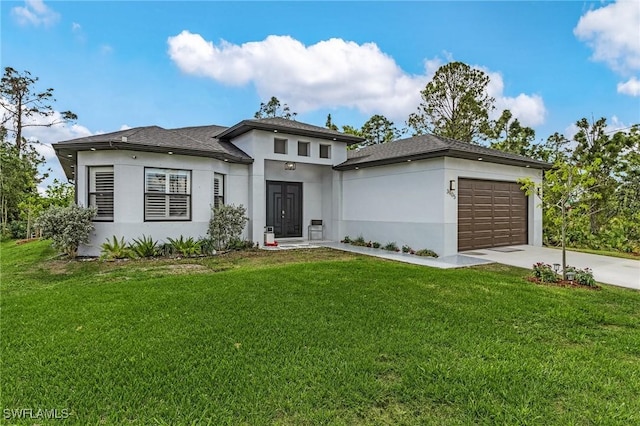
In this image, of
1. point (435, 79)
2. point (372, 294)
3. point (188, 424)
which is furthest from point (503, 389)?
point (435, 79)

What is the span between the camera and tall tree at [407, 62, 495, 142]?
22.4 meters

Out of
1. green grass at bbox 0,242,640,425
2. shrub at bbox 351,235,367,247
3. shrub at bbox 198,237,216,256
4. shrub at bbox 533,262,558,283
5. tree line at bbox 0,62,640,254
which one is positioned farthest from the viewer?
shrub at bbox 351,235,367,247

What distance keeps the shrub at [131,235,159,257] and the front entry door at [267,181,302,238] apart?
505 cm

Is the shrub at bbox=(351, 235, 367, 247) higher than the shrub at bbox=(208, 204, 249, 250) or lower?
lower

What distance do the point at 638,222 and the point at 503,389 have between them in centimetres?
1361

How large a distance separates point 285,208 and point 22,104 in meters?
23.6

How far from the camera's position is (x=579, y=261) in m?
9.73

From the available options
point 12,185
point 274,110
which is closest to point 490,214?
point 12,185

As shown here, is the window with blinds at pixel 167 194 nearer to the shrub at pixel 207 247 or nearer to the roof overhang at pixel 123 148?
the roof overhang at pixel 123 148

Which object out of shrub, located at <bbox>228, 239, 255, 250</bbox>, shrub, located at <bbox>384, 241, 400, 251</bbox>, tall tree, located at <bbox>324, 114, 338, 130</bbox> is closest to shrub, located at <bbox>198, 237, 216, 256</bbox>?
shrub, located at <bbox>228, 239, 255, 250</bbox>

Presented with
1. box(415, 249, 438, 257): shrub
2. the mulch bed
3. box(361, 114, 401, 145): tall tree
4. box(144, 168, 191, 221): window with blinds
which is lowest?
the mulch bed

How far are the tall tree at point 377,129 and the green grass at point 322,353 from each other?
24621 mm

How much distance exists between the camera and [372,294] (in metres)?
5.80

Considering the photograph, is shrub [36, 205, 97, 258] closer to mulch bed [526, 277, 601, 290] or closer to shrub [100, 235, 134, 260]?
shrub [100, 235, 134, 260]
